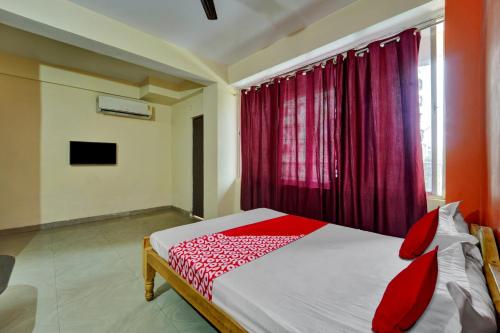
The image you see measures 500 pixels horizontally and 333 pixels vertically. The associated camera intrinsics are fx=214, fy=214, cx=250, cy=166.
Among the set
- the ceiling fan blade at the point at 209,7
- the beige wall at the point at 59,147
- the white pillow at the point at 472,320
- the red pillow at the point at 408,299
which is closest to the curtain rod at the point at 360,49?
the ceiling fan blade at the point at 209,7

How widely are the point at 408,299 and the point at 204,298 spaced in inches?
37.7

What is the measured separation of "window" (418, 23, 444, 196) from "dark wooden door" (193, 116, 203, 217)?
11.3 feet

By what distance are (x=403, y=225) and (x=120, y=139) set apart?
468 centimetres

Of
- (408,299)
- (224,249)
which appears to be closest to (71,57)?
(224,249)

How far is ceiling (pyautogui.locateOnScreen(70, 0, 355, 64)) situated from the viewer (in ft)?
7.07

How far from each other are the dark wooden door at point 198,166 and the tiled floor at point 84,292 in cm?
141

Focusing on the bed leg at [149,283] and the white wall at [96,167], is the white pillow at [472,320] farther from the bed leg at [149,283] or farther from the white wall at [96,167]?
the white wall at [96,167]

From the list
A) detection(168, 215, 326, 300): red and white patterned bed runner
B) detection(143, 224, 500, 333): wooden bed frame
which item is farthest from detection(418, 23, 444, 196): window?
detection(168, 215, 326, 300): red and white patterned bed runner

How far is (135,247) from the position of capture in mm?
2793

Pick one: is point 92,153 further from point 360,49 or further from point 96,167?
point 360,49

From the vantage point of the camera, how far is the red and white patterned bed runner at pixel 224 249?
1.23 m

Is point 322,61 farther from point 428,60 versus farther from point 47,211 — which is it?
point 47,211

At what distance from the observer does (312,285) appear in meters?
1.05

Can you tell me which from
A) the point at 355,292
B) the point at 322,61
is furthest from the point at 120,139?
the point at 355,292
